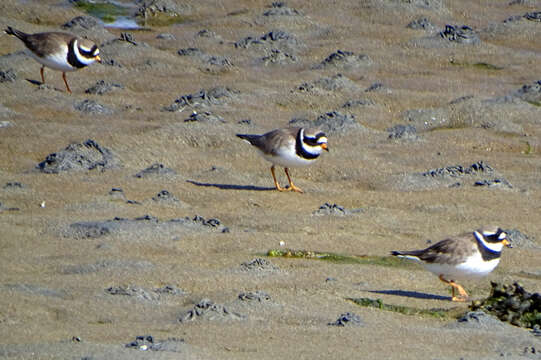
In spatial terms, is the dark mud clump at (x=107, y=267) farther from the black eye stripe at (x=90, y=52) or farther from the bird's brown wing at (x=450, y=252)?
the black eye stripe at (x=90, y=52)

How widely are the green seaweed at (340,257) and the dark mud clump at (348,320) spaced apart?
1760 millimetres

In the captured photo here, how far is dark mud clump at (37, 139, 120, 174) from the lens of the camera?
1110 centimetres

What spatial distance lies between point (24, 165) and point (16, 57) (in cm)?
535

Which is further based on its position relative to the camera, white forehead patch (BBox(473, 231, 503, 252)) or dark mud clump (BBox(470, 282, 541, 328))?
white forehead patch (BBox(473, 231, 503, 252))

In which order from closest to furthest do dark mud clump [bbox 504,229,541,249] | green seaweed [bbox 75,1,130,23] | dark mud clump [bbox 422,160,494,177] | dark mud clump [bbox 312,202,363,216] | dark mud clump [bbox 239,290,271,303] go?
1. dark mud clump [bbox 239,290,271,303]
2. dark mud clump [bbox 504,229,541,249]
3. dark mud clump [bbox 312,202,363,216]
4. dark mud clump [bbox 422,160,494,177]
5. green seaweed [bbox 75,1,130,23]

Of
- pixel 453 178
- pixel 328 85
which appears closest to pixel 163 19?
pixel 328 85

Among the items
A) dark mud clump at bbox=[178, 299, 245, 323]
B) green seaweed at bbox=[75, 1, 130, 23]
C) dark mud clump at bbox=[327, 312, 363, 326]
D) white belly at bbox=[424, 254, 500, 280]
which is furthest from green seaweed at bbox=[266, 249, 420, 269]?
green seaweed at bbox=[75, 1, 130, 23]

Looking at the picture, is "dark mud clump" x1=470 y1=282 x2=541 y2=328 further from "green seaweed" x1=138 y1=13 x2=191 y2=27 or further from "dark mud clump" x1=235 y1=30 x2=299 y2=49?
"green seaweed" x1=138 y1=13 x2=191 y2=27

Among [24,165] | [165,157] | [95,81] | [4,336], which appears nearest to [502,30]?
[95,81]

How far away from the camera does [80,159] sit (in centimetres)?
1131

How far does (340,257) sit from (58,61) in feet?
24.9

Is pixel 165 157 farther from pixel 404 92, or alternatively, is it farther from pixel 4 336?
pixel 4 336

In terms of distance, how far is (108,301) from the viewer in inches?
272

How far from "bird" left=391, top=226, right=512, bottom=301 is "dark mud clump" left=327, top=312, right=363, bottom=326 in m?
1.28
